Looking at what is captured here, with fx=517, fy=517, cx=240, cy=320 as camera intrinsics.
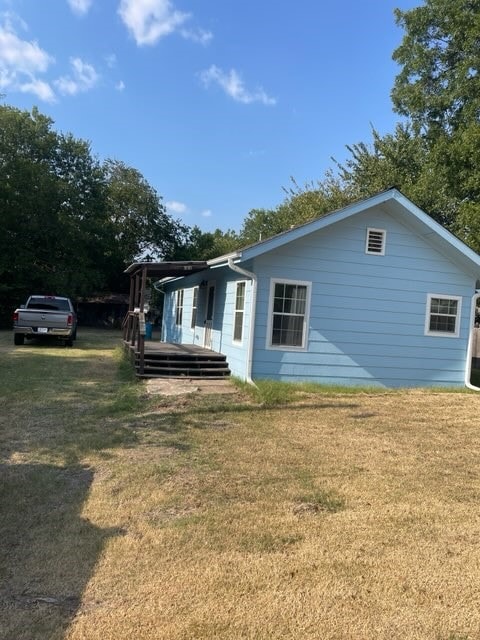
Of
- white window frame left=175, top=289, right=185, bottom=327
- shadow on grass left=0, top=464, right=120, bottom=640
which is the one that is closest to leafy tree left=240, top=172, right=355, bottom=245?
white window frame left=175, top=289, right=185, bottom=327

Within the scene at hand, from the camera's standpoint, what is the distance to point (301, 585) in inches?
121

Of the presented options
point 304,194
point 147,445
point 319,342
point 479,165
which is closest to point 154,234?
point 304,194

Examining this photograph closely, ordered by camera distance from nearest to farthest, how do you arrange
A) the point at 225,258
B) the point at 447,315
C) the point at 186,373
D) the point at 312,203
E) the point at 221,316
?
the point at 225,258
the point at 186,373
the point at 447,315
the point at 221,316
the point at 312,203

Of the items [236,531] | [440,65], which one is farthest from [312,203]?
[236,531]

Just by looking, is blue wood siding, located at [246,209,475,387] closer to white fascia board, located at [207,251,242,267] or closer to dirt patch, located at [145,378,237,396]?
white fascia board, located at [207,251,242,267]

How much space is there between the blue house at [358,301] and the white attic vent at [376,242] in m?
0.02

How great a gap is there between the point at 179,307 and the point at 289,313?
346 inches

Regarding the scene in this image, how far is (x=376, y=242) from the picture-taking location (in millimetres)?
11195

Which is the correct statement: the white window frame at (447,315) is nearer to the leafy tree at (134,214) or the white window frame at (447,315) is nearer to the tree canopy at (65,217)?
the tree canopy at (65,217)

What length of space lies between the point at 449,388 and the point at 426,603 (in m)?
9.33

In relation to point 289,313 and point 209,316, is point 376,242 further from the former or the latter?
point 209,316

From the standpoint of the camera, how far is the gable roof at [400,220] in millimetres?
10039

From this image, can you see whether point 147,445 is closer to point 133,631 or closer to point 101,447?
point 101,447

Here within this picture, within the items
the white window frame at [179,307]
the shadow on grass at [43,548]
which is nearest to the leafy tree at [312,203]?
the white window frame at [179,307]
